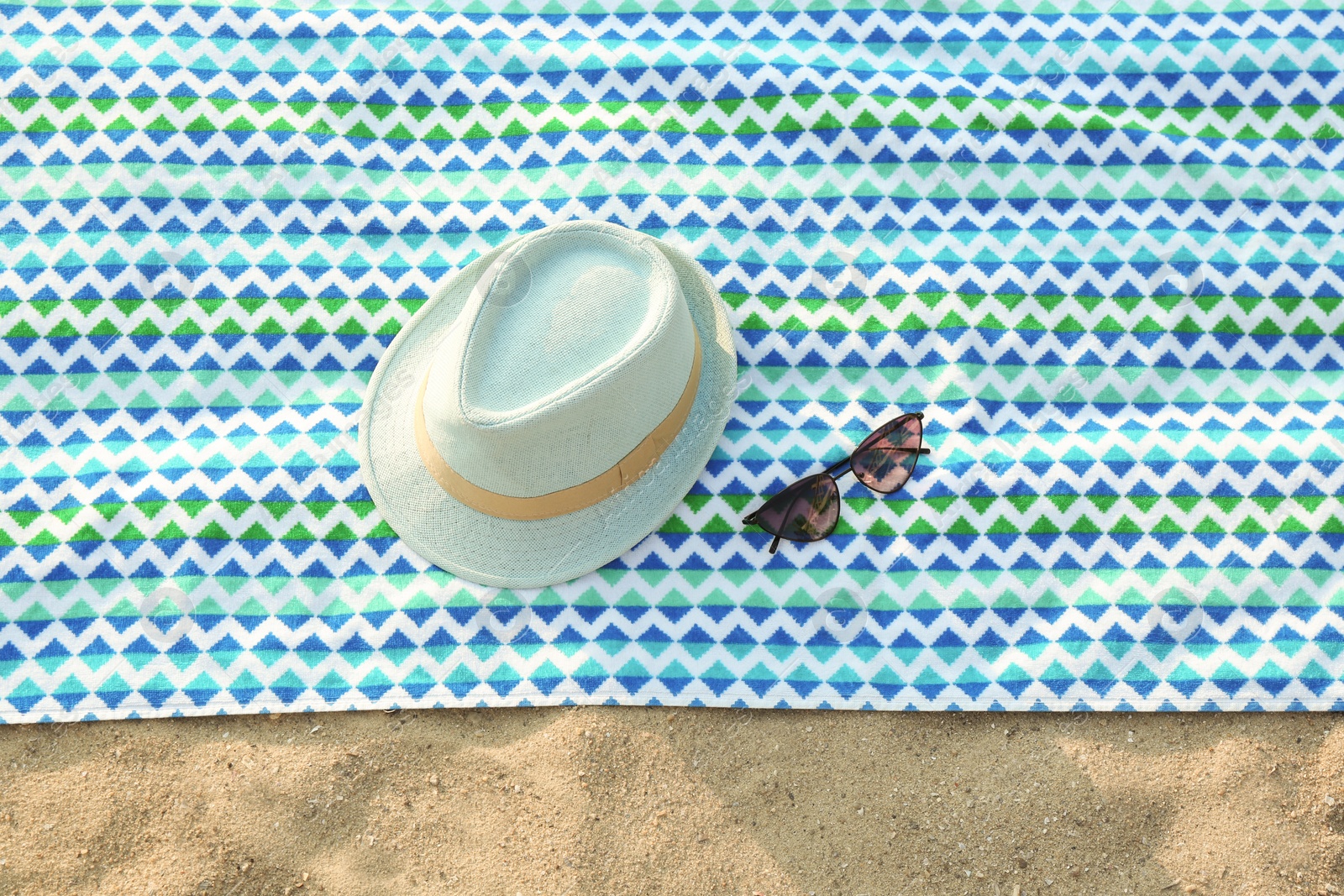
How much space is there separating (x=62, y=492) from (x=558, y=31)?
152 cm

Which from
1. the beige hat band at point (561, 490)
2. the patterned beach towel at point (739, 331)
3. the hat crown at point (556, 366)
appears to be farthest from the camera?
the patterned beach towel at point (739, 331)

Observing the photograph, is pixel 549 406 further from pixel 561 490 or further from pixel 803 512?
pixel 803 512

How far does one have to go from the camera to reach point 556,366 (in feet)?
5.44

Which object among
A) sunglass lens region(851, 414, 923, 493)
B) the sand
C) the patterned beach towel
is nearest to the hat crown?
the patterned beach towel

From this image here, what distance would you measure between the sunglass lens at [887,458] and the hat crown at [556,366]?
445mm

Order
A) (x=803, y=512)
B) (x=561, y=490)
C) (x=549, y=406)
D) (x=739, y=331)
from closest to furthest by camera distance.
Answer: (x=549, y=406), (x=561, y=490), (x=803, y=512), (x=739, y=331)

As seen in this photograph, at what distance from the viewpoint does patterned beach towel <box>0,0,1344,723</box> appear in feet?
6.23

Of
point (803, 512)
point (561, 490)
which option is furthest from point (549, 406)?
point (803, 512)

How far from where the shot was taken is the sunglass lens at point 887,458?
196 cm

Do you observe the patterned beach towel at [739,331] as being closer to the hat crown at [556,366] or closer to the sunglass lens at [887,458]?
the sunglass lens at [887,458]

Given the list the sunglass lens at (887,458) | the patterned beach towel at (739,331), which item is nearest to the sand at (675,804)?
the patterned beach towel at (739,331)

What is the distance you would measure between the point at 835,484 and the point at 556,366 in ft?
2.12

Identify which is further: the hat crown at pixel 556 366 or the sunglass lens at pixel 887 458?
the sunglass lens at pixel 887 458

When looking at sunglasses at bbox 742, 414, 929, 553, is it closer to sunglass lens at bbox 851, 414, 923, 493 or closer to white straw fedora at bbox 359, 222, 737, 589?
sunglass lens at bbox 851, 414, 923, 493
